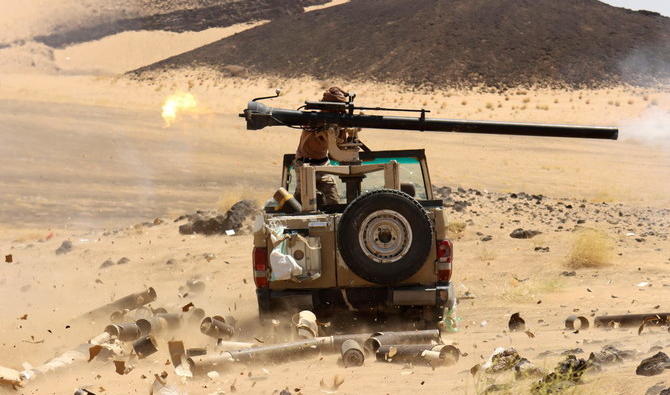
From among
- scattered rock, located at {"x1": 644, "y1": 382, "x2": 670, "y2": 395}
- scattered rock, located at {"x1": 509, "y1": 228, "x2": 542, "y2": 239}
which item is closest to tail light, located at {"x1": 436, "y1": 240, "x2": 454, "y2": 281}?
scattered rock, located at {"x1": 644, "y1": 382, "x2": 670, "y2": 395}

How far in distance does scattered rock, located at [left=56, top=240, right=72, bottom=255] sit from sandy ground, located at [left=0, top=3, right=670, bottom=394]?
9 centimetres

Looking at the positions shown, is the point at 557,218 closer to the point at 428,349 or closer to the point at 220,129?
the point at 428,349

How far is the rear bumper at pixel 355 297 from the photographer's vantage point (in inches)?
332

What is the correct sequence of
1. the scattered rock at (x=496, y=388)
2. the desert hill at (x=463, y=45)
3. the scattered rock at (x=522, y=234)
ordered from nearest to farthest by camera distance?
the scattered rock at (x=496, y=388)
the scattered rock at (x=522, y=234)
the desert hill at (x=463, y=45)

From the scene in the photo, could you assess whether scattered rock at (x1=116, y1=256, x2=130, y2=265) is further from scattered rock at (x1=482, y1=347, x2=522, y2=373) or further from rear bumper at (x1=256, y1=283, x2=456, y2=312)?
scattered rock at (x1=482, y1=347, x2=522, y2=373)

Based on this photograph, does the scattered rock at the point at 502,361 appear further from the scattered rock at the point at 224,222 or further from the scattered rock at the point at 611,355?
the scattered rock at the point at 224,222

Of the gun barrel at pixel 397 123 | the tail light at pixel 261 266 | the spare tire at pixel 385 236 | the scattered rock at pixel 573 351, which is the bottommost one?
the scattered rock at pixel 573 351

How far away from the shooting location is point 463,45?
73.6 meters

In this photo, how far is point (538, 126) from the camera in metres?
9.34

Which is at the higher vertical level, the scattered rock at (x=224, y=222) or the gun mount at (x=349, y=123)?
the gun mount at (x=349, y=123)

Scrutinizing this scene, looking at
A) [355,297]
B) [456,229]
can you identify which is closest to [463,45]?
[456,229]

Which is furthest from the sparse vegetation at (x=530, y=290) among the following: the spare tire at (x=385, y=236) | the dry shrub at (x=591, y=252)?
the spare tire at (x=385, y=236)

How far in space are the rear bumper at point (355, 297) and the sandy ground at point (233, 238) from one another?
0.48m

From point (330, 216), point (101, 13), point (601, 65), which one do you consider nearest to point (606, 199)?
point (330, 216)
